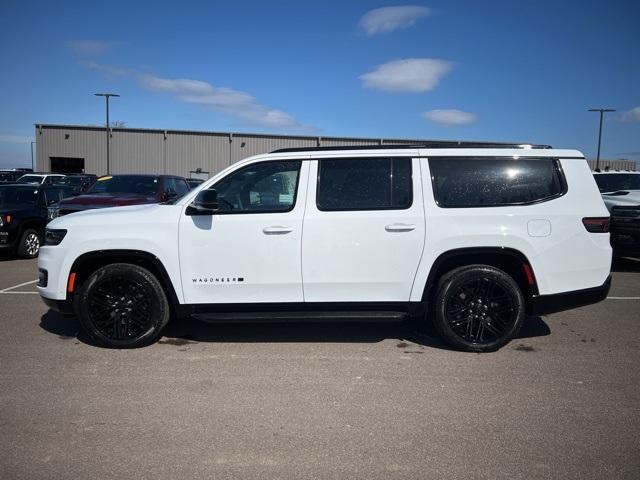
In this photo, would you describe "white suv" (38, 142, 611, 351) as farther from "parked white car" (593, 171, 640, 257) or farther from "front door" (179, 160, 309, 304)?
"parked white car" (593, 171, 640, 257)

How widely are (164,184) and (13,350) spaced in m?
6.15

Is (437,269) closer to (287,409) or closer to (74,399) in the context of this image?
(287,409)

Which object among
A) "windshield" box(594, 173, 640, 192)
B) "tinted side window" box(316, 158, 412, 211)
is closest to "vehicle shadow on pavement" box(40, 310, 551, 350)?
"tinted side window" box(316, 158, 412, 211)

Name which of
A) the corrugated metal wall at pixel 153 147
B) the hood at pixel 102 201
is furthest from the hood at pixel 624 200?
the corrugated metal wall at pixel 153 147

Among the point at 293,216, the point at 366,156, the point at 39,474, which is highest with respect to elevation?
the point at 366,156

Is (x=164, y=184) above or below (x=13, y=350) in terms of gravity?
above

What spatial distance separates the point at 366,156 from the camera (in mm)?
4711


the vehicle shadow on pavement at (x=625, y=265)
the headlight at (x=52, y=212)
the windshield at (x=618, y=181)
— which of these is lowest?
the vehicle shadow on pavement at (x=625, y=265)

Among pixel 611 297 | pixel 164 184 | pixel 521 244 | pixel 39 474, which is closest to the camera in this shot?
pixel 39 474

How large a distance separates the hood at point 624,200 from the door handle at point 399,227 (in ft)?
21.6

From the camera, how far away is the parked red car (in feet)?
30.5

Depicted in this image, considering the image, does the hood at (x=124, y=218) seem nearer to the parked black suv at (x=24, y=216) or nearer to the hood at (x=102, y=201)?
the hood at (x=102, y=201)

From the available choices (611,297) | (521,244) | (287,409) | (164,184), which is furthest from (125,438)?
(164,184)

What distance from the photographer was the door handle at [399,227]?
454 cm
